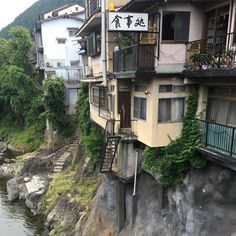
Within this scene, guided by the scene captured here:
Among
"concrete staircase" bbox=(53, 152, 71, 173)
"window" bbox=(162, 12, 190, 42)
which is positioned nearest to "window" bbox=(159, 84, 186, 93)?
"window" bbox=(162, 12, 190, 42)

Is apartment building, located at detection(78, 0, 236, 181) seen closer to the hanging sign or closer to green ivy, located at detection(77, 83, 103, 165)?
the hanging sign

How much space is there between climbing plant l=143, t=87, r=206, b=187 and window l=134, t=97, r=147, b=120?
2.15 meters

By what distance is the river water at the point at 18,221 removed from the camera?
988 inches

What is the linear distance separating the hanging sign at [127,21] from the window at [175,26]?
97 cm

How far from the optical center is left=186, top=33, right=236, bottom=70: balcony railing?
12352 millimetres

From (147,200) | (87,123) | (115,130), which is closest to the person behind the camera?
(147,200)

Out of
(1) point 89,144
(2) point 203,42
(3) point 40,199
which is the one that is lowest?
(3) point 40,199

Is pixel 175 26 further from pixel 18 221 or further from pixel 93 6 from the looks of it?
pixel 18 221

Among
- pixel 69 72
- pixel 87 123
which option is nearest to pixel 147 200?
pixel 87 123

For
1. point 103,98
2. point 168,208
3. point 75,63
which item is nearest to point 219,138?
point 168,208

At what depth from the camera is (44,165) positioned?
33844 millimetres

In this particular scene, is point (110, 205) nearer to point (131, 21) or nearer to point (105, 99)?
point (105, 99)

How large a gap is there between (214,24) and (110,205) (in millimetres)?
13078

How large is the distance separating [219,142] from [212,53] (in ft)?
12.9
